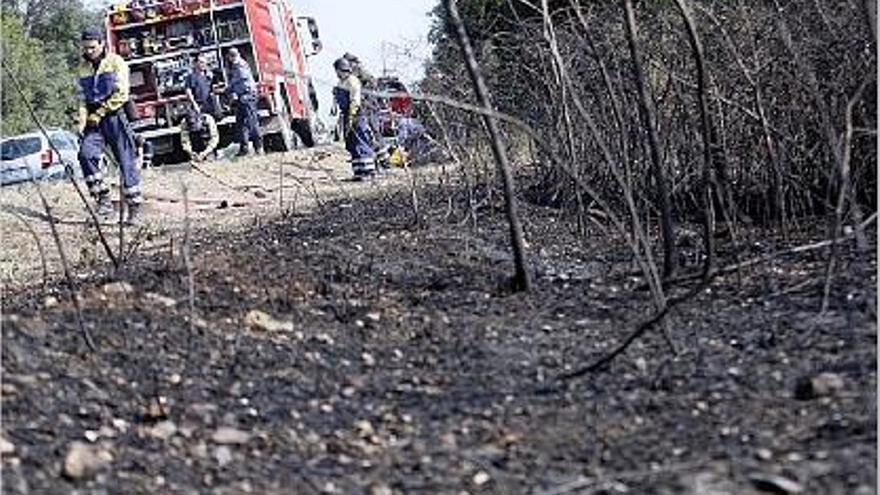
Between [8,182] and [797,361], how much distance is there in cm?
1410

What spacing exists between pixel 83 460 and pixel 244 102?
15809 mm

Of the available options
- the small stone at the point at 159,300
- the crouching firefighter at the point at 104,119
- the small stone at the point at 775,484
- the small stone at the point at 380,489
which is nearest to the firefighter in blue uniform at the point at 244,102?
the crouching firefighter at the point at 104,119

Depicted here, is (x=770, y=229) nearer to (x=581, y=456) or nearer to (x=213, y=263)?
(x=213, y=263)

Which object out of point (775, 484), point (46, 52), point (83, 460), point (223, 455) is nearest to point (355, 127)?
point (223, 455)

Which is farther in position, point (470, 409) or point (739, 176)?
point (739, 176)

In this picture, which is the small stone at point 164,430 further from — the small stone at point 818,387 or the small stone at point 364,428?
the small stone at point 818,387

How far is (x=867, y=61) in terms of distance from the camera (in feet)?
20.0

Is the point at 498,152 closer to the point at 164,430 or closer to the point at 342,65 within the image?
the point at 164,430

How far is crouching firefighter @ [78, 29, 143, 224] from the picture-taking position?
9875 millimetres

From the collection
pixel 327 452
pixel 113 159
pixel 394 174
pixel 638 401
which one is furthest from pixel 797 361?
pixel 394 174

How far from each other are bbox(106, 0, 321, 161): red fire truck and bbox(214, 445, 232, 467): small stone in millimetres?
16978

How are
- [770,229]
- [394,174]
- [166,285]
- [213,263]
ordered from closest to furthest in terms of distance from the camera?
1. [166,285]
2. [213,263]
3. [770,229]
4. [394,174]

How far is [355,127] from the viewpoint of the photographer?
12.5 m

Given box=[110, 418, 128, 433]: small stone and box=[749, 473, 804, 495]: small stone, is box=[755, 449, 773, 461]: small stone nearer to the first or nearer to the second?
box=[749, 473, 804, 495]: small stone
